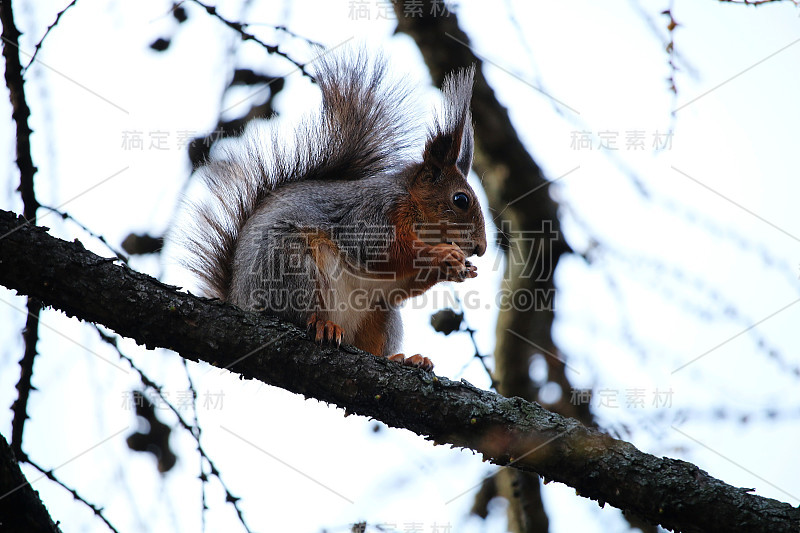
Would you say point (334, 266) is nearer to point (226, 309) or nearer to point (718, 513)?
point (226, 309)

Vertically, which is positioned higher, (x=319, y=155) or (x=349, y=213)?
(x=319, y=155)

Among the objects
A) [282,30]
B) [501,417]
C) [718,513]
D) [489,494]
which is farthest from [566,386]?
[282,30]

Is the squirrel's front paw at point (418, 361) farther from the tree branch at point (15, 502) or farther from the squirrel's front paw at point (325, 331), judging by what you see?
the tree branch at point (15, 502)

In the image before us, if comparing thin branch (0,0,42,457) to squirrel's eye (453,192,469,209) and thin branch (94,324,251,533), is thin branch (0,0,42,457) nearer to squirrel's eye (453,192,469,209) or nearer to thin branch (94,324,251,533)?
thin branch (94,324,251,533)

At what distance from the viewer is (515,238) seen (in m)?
2.75

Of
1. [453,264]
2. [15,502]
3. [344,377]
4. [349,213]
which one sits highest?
[349,213]

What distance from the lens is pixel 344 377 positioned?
1978 millimetres

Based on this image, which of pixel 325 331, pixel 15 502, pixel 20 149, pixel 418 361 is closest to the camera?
pixel 15 502

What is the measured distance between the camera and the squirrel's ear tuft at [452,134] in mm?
2865

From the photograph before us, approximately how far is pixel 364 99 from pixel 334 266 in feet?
2.84

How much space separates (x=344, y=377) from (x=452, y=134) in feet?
4.85

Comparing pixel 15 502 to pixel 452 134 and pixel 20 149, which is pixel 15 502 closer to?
pixel 20 149

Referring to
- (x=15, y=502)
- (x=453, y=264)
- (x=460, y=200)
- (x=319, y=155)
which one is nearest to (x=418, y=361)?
(x=453, y=264)

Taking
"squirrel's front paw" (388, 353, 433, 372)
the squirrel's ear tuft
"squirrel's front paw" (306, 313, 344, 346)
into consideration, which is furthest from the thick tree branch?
the squirrel's ear tuft
